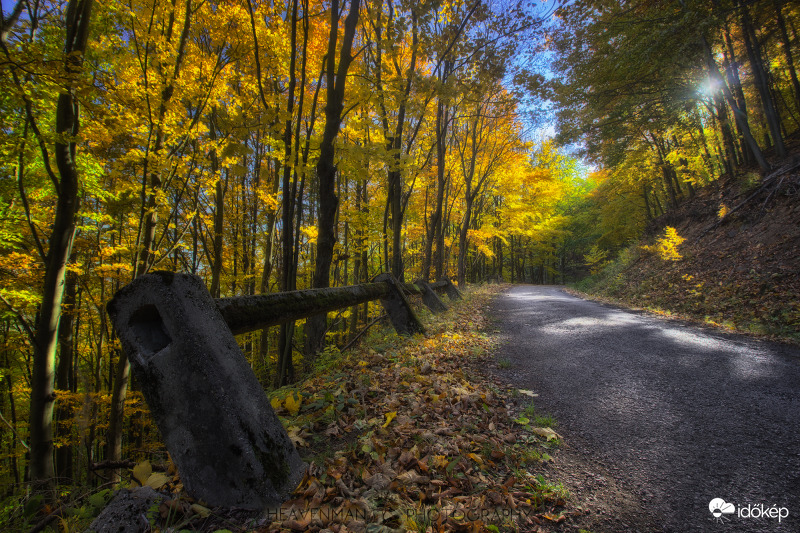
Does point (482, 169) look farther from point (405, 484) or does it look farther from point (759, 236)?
point (405, 484)

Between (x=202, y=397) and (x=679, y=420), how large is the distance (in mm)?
2955

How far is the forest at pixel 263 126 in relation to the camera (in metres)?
4.89

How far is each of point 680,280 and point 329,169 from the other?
997 centimetres

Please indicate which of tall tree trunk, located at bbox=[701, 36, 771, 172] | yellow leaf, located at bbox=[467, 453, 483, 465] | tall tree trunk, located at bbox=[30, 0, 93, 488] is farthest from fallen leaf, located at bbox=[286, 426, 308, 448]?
tall tree trunk, located at bbox=[701, 36, 771, 172]

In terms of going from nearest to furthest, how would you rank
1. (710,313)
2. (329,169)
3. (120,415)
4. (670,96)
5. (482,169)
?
(329,169) < (710,313) < (120,415) < (670,96) < (482,169)

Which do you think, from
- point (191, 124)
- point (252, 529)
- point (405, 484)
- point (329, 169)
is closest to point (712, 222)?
point (329, 169)

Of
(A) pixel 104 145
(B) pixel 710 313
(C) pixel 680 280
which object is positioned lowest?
(B) pixel 710 313

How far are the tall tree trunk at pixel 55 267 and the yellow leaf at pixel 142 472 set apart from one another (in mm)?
5436

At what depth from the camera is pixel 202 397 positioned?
1399mm

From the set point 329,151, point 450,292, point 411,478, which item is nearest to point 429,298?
point 450,292

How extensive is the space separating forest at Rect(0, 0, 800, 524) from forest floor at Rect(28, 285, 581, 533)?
67cm

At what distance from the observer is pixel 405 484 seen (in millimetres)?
1621

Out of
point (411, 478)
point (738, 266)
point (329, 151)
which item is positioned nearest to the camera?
point (411, 478)

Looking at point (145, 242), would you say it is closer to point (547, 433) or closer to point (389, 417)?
point (389, 417)
